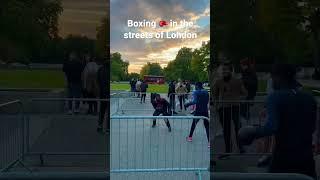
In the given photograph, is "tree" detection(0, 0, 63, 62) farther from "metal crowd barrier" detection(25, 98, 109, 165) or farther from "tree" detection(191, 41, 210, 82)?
"tree" detection(191, 41, 210, 82)

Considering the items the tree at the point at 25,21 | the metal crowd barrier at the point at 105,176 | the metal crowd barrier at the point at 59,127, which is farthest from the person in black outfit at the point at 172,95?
the tree at the point at 25,21

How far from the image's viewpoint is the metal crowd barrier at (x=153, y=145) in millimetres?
2648

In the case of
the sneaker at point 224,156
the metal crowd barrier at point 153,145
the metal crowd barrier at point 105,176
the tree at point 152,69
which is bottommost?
the metal crowd barrier at point 105,176

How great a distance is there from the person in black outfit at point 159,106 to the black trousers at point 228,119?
0.37 meters

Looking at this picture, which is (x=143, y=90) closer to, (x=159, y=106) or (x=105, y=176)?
(x=159, y=106)

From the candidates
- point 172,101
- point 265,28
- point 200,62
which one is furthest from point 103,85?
point 265,28

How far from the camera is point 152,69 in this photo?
254 cm

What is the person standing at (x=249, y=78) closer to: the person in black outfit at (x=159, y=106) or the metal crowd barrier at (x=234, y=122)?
the metal crowd barrier at (x=234, y=122)

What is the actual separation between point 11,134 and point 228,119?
1222mm

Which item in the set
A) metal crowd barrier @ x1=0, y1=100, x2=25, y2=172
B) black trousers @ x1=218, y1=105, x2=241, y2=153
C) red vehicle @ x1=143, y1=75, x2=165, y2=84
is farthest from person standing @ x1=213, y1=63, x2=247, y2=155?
metal crowd barrier @ x1=0, y1=100, x2=25, y2=172

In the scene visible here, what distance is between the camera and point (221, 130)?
3.03 meters

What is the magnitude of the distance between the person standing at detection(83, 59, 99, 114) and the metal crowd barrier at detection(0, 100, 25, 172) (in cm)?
36

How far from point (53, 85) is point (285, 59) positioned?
119 centimetres

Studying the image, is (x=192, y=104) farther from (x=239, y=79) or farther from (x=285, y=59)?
(x=285, y=59)
